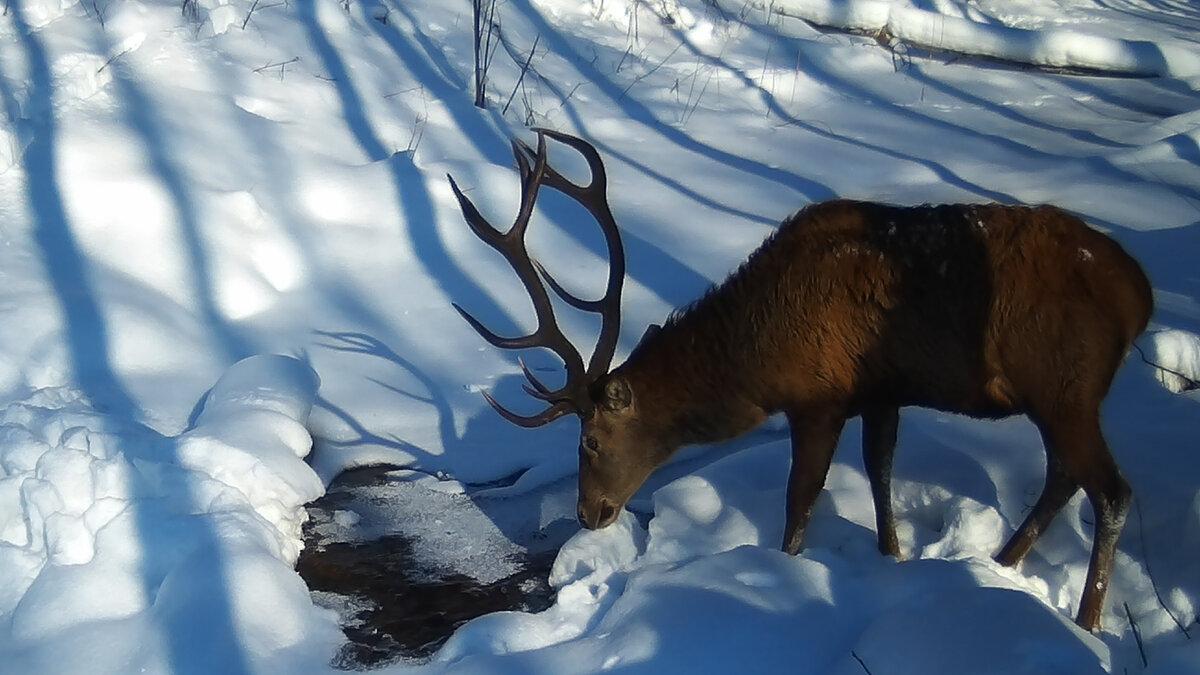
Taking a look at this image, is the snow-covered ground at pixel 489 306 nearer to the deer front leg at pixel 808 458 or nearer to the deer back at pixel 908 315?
the deer front leg at pixel 808 458

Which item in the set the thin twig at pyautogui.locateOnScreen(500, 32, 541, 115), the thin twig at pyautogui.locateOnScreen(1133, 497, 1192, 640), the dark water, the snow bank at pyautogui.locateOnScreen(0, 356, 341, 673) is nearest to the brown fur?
the thin twig at pyautogui.locateOnScreen(1133, 497, 1192, 640)

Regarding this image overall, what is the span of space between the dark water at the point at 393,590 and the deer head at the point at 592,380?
0.36 meters

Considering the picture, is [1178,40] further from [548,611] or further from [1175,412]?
[548,611]

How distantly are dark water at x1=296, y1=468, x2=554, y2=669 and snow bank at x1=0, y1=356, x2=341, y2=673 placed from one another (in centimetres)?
10

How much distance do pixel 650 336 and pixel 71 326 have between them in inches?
110

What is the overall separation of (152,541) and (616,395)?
65.3 inches

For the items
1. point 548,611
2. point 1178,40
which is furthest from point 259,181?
point 1178,40

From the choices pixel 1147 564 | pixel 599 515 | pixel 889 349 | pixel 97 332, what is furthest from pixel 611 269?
pixel 97 332

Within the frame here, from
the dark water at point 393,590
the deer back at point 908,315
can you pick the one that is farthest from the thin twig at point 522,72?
the deer back at point 908,315

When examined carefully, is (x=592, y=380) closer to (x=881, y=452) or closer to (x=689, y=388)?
(x=689, y=388)

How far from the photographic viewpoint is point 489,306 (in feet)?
20.1

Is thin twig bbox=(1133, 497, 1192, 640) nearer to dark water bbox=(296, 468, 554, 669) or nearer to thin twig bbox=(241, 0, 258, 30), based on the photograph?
dark water bbox=(296, 468, 554, 669)

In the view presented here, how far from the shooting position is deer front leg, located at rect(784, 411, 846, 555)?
12.8 ft

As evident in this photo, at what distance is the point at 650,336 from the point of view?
432 cm
